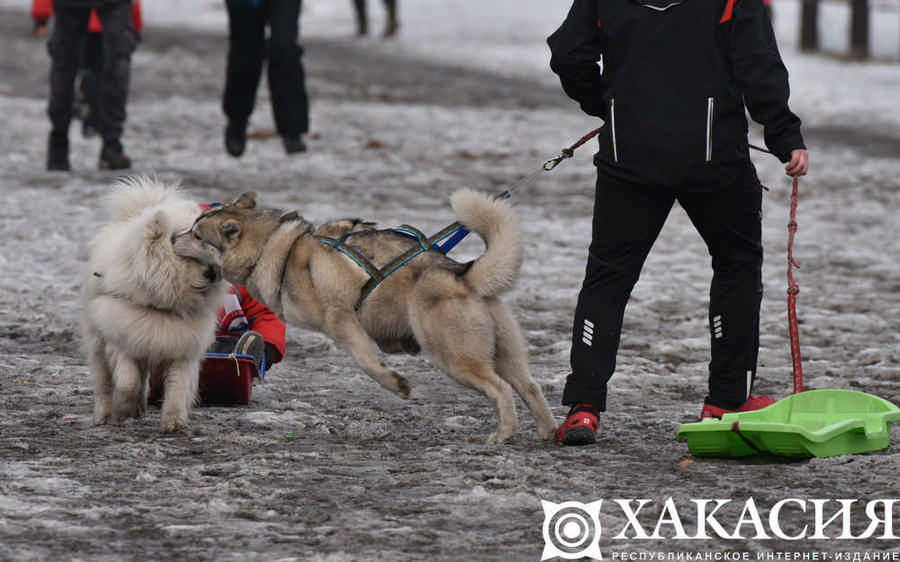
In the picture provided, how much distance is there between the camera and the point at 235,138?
12109mm

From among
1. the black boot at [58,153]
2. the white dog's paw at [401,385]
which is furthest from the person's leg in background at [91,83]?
the white dog's paw at [401,385]

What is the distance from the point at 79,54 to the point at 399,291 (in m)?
6.24

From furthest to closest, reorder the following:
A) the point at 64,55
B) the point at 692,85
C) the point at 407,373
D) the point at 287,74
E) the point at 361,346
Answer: the point at 287,74 → the point at 64,55 → the point at 407,373 → the point at 361,346 → the point at 692,85

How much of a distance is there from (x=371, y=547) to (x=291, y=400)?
2.13 metres

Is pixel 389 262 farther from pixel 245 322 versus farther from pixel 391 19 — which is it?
pixel 391 19

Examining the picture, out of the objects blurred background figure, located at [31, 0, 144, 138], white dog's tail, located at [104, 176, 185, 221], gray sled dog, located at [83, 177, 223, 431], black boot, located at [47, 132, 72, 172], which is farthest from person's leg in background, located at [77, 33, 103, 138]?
gray sled dog, located at [83, 177, 223, 431]

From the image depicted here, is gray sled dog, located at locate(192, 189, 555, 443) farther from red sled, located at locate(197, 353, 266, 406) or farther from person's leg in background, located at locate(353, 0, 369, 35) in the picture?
person's leg in background, located at locate(353, 0, 369, 35)

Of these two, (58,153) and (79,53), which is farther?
(58,153)

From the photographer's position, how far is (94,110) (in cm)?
1277

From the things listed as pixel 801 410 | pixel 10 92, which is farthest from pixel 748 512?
pixel 10 92

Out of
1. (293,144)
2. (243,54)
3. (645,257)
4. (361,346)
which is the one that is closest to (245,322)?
(361,346)

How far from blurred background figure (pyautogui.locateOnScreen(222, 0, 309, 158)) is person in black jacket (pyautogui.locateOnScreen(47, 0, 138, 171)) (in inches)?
39.5

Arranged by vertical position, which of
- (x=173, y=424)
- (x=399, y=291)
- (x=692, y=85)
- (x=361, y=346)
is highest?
(x=692, y=85)

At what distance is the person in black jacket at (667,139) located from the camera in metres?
4.72
